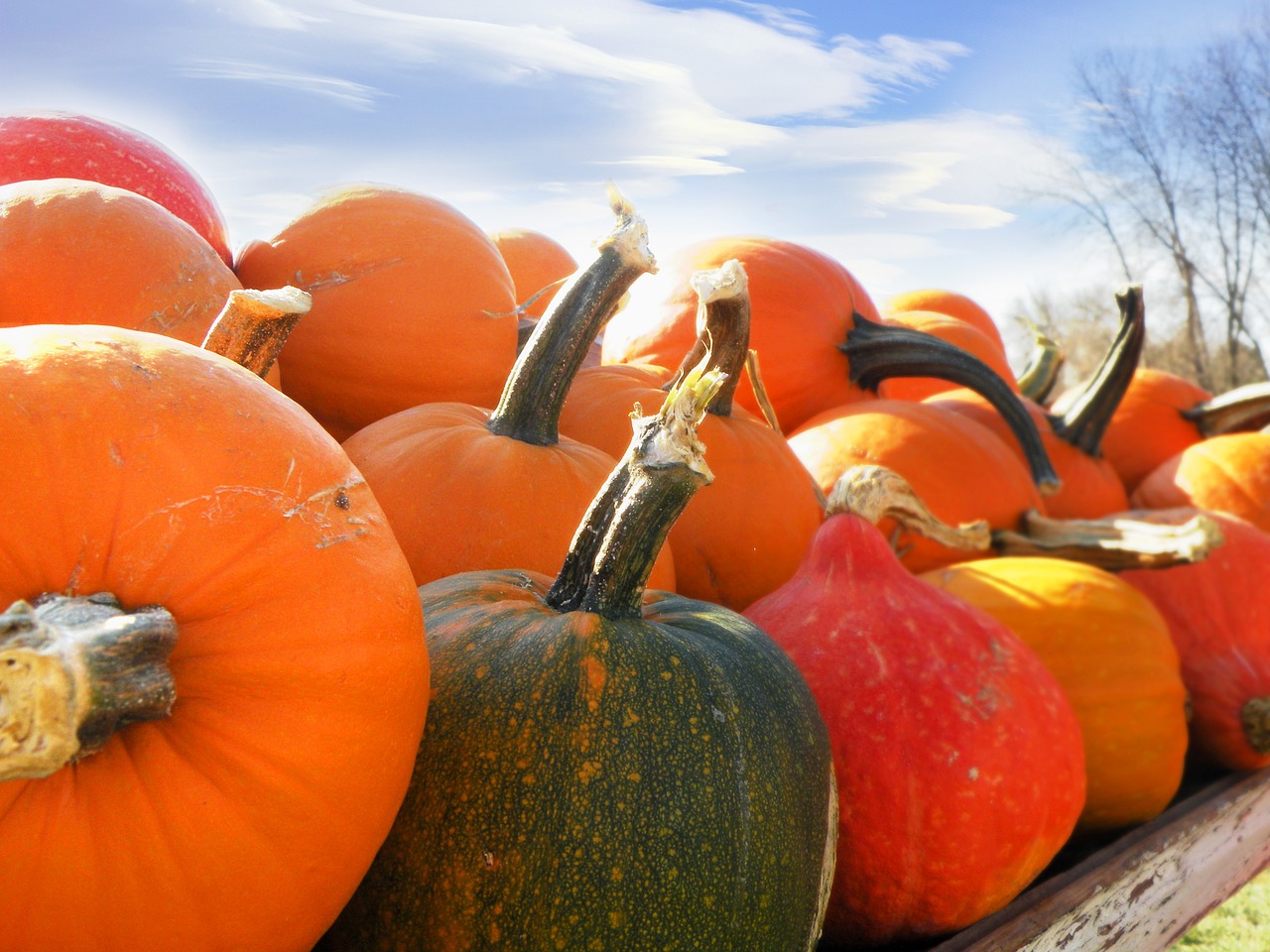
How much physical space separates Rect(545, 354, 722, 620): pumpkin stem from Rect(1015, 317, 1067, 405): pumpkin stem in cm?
324

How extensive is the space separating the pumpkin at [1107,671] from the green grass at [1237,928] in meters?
1.71

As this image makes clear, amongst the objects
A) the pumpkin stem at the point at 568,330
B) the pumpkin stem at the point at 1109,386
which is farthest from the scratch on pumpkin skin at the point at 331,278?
the pumpkin stem at the point at 1109,386

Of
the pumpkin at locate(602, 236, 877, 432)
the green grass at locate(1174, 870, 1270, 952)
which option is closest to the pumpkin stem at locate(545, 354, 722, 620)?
the pumpkin at locate(602, 236, 877, 432)

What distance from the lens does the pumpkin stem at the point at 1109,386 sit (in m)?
3.18

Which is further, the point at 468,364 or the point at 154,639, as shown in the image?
the point at 468,364

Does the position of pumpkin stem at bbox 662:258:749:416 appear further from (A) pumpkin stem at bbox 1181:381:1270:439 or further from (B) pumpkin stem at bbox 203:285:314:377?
(A) pumpkin stem at bbox 1181:381:1270:439

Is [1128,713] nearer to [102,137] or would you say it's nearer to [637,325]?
[637,325]

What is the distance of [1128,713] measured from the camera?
1817 mm

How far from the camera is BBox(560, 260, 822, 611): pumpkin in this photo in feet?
6.12

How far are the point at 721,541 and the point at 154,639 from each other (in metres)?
1.33

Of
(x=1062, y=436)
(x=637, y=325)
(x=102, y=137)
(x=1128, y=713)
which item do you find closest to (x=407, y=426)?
(x=102, y=137)

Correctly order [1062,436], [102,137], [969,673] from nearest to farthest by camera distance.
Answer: [969,673], [102,137], [1062,436]

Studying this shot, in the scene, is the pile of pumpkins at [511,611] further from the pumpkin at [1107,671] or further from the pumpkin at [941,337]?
the pumpkin at [941,337]

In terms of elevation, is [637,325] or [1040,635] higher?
[637,325]
